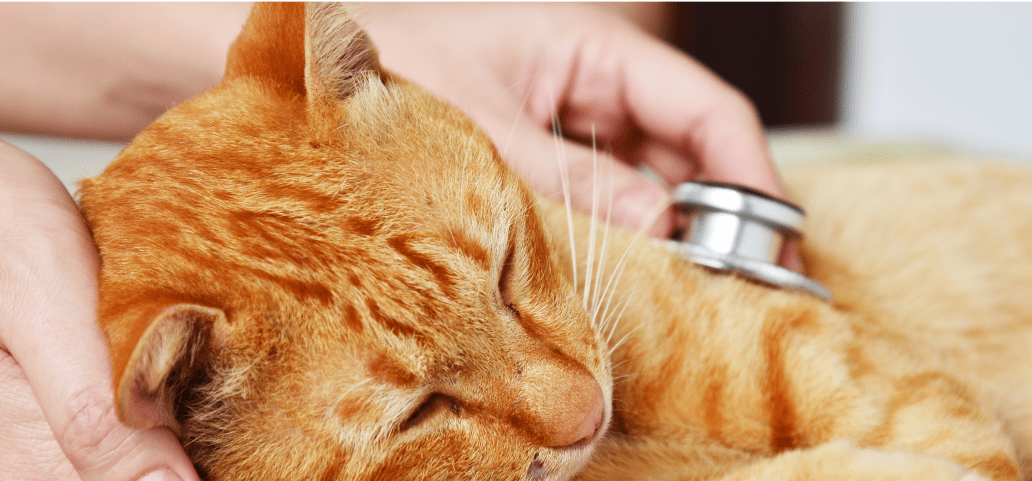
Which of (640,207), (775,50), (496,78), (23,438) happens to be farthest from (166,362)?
(775,50)

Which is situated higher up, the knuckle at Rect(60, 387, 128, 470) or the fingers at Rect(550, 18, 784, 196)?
the fingers at Rect(550, 18, 784, 196)

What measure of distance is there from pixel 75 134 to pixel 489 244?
169 cm

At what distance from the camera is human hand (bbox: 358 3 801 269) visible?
5.19ft

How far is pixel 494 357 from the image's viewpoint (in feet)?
3.13

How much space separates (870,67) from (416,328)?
3590 mm

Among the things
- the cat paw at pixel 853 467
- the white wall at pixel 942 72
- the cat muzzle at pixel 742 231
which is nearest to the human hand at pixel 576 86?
the cat muzzle at pixel 742 231

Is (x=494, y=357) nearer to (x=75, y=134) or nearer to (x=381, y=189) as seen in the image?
(x=381, y=189)

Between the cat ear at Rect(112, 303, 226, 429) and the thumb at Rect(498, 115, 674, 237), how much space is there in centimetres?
83

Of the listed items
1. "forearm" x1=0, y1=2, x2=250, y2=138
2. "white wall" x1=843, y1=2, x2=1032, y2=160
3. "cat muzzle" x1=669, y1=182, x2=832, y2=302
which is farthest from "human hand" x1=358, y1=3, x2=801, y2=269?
"white wall" x1=843, y1=2, x2=1032, y2=160

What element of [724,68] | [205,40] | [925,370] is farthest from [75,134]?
[724,68]

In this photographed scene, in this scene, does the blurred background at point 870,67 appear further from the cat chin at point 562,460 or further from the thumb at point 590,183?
the cat chin at point 562,460

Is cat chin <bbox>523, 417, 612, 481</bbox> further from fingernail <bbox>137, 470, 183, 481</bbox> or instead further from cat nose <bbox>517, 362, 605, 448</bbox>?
fingernail <bbox>137, 470, 183, 481</bbox>

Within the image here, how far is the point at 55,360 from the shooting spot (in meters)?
0.87

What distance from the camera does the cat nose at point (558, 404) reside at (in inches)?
37.3
